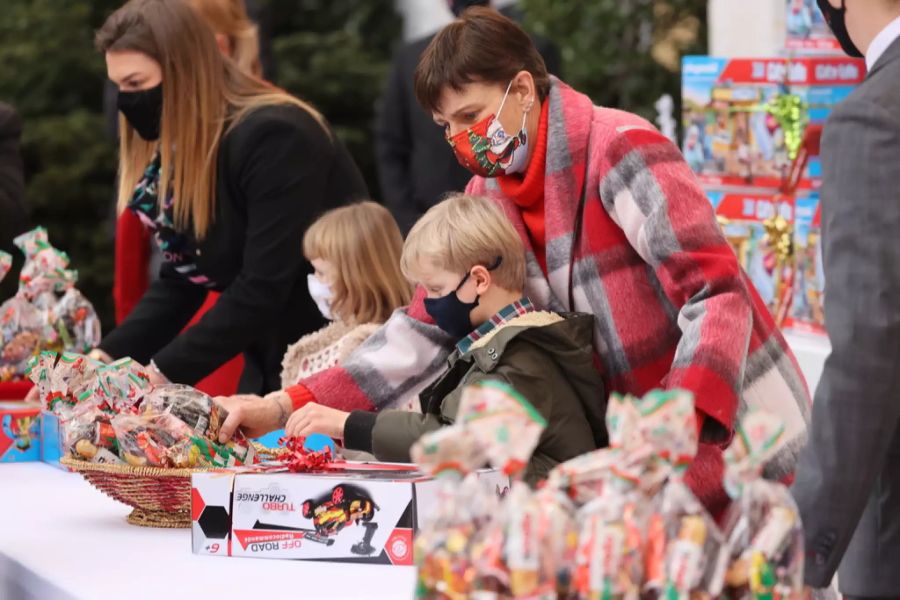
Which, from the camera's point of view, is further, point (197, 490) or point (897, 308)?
point (197, 490)

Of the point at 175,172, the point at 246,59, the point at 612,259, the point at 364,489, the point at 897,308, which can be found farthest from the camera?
the point at 246,59

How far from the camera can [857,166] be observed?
5.54 ft

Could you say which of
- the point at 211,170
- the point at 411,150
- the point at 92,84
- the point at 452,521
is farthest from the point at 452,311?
the point at 92,84

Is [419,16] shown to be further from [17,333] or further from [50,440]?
[50,440]

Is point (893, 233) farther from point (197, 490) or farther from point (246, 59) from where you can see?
point (246, 59)

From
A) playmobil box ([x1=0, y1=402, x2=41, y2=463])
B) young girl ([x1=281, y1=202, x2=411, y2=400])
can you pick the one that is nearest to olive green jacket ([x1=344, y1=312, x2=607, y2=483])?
young girl ([x1=281, y1=202, x2=411, y2=400])

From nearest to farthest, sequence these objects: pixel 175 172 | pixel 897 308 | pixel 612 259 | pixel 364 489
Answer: pixel 897 308
pixel 364 489
pixel 612 259
pixel 175 172

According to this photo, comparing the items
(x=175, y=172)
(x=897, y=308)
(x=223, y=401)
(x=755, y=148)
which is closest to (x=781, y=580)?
(x=897, y=308)

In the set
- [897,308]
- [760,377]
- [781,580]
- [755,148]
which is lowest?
[755,148]

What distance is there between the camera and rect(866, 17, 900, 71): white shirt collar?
1765mm

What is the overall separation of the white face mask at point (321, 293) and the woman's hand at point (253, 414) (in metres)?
0.75

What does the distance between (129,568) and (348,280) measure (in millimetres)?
1266

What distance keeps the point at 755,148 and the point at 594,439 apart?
87.3 inches

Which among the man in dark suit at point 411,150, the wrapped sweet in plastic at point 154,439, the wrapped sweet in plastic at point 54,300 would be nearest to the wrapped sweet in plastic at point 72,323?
the wrapped sweet in plastic at point 54,300
